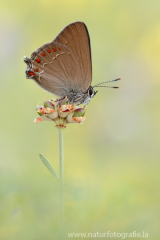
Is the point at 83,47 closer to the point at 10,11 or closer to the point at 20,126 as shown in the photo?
the point at 20,126

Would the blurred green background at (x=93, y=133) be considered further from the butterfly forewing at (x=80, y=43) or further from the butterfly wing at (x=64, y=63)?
the butterfly forewing at (x=80, y=43)

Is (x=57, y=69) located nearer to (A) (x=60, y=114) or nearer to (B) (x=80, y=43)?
(B) (x=80, y=43)

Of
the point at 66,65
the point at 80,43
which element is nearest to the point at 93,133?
the point at 66,65

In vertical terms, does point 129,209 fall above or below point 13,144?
above

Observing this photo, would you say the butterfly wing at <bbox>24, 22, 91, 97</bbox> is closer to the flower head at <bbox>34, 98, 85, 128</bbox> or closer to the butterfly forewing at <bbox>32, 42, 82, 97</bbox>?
the butterfly forewing at <bbox>32, 42, 82, 97</bbox>

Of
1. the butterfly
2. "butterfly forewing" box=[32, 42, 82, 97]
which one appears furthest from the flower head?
"butterfly forewing" box=[32, 42, 82, 97]

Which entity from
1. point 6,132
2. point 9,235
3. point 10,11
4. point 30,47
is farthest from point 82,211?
point 10,11

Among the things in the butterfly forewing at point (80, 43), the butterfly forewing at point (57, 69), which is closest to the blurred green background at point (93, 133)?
the butterfly forewing at point (57, 69)
